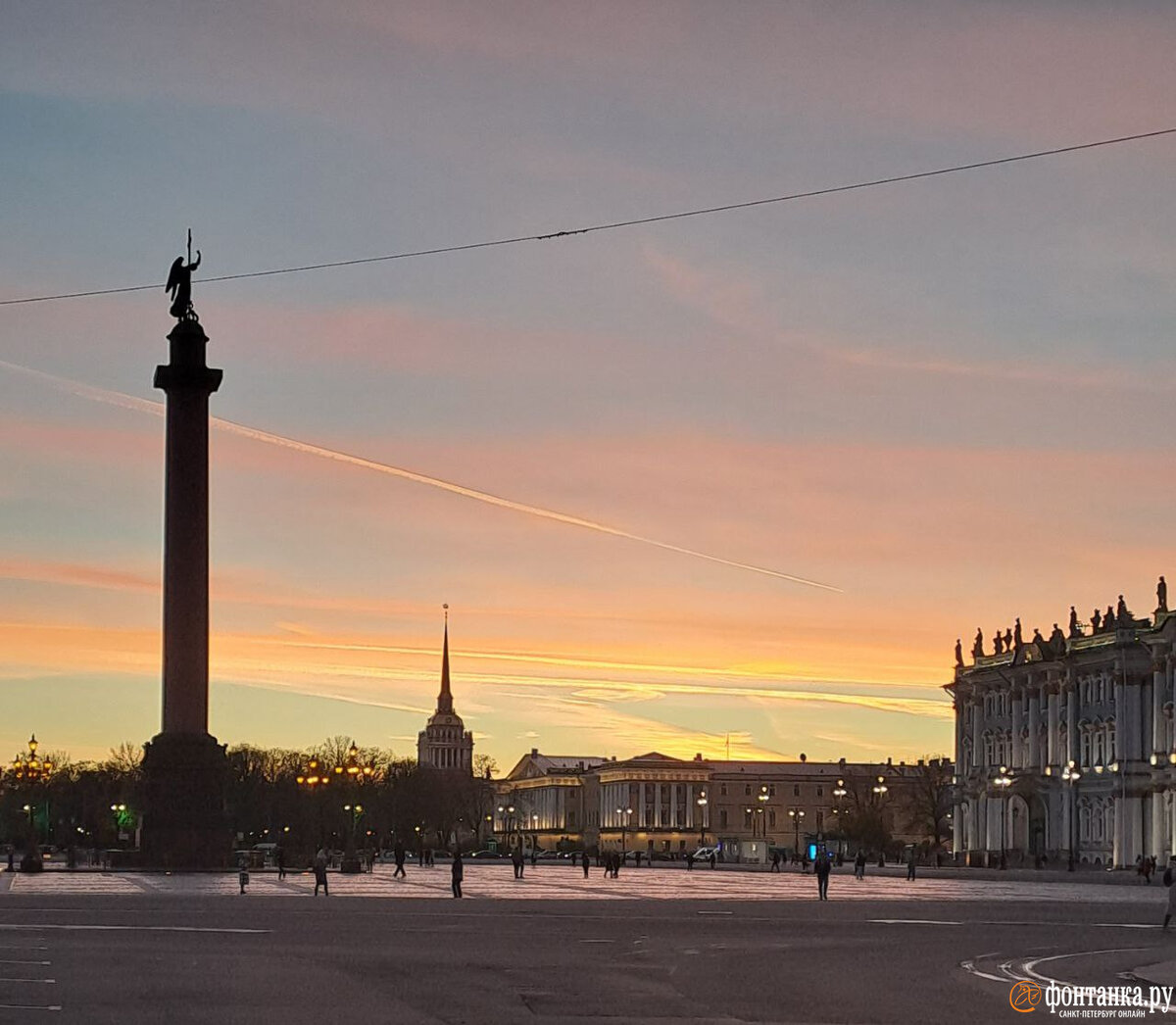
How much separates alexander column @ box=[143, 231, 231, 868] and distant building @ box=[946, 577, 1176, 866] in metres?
83.6

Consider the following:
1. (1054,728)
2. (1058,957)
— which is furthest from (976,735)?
(1058,957)

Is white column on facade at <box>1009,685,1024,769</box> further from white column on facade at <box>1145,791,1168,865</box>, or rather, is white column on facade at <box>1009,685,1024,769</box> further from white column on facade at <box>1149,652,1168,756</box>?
white column on facade at <box>1145,791,1168,865</box>

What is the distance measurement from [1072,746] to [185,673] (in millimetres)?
100161

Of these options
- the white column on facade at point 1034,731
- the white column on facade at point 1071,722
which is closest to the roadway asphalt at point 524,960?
the white column on facade at point 1071,722

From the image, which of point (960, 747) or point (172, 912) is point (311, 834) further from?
point (172, 912)

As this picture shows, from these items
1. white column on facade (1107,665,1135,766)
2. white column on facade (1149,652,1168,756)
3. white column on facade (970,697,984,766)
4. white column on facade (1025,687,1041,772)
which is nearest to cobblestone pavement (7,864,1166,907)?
white column on facade (1149,652,1168,756)

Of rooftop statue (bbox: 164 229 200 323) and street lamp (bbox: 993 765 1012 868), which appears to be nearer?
rooftop statue (bbox: 164 229 200 323)

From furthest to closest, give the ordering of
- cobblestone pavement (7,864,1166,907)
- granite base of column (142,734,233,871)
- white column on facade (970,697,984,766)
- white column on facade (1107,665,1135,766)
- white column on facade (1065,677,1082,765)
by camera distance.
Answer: white column on facade (970,697,984,766), white column on facade (1065,677,1082,765), white column on facade (1107,665,1135,766), granite base of column (142,734,233,871), cobblestone pavement (7,864,1166,907)

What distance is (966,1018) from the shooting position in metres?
23.8

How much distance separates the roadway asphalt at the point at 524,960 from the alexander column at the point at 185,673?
16.0 metres

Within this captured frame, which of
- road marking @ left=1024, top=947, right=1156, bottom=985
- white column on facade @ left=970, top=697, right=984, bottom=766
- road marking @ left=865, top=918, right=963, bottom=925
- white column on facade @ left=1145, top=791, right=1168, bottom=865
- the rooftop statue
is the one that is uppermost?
the rooftop statue

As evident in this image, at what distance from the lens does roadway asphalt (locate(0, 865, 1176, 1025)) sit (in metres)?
24.0

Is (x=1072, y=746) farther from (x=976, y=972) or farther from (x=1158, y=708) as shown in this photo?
(x=976, y=972)

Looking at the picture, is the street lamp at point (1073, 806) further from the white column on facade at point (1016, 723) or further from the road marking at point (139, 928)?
the road marking at point (139, 928)
